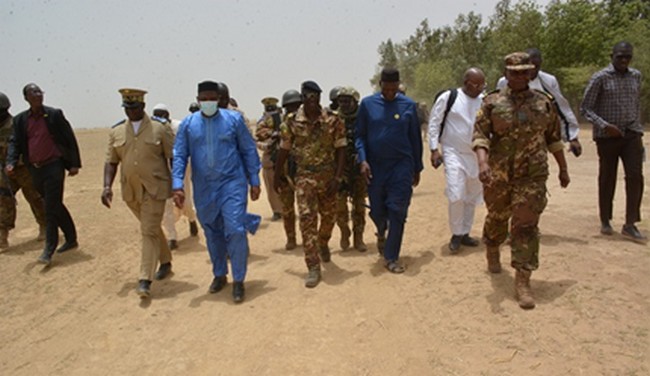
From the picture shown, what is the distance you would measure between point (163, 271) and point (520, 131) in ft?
13.6

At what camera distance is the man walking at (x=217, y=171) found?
4836 mm

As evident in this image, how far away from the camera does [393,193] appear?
518 centimetres

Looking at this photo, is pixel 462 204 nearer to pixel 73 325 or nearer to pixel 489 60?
pixel 73 325

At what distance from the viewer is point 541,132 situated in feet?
13.2

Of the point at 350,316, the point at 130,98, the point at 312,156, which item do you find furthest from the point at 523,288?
the point at 130,98

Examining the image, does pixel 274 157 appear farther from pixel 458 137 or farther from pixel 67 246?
pixel 67 246

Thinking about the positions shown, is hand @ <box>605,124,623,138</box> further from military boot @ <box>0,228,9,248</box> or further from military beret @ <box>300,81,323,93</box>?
military boot @ <box>0,228,9,248</box>

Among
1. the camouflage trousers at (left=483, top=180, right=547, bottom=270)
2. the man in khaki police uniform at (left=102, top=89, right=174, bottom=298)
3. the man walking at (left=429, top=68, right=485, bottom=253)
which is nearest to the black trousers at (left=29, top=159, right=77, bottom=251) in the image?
the man in khaki police uniform at (left=102, top=89, right=174, bottom=298)

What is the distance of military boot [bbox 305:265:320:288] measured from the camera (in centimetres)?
500

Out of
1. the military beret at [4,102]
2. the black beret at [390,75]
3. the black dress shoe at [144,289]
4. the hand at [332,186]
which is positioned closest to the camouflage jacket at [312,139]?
the hand at [332,186]

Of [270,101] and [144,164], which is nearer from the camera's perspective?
[144,164]

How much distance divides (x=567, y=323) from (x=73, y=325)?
430cm

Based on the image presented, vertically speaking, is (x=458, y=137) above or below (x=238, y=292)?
above

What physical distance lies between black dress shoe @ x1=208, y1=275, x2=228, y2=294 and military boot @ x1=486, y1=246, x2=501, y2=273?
2.68m
